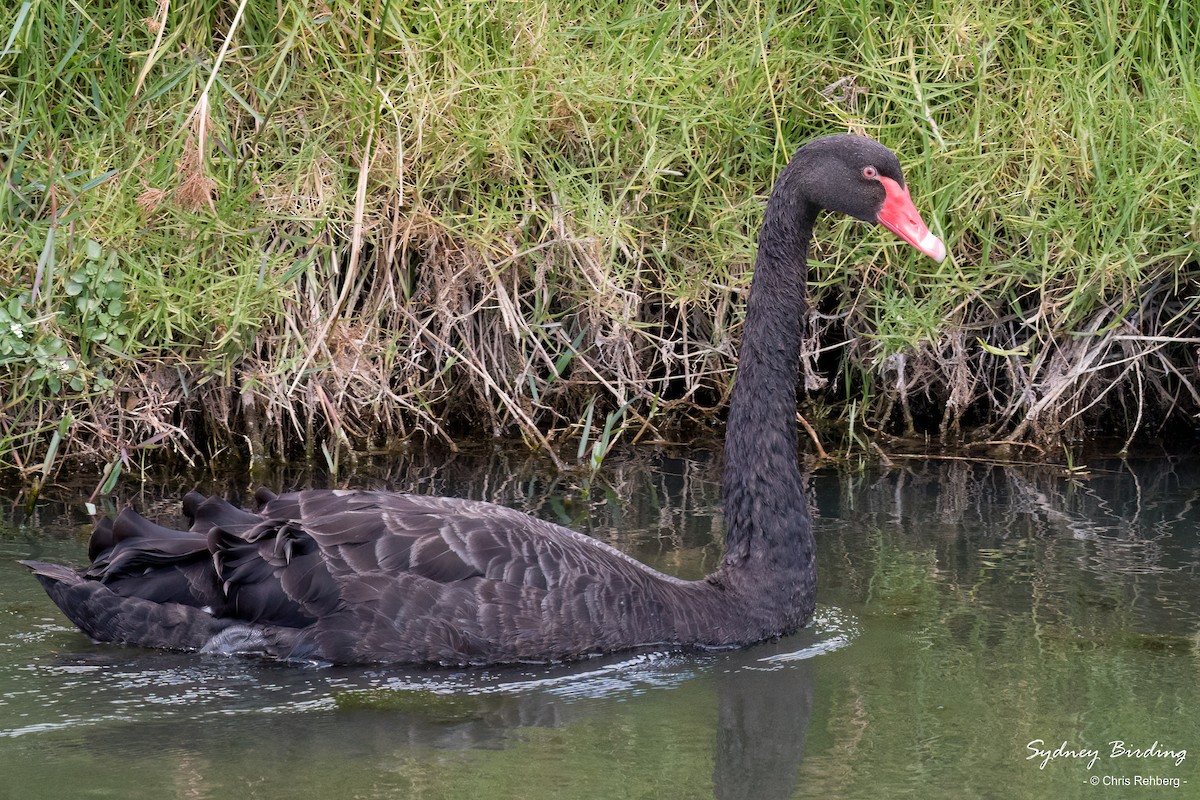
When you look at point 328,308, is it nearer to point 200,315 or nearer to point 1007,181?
point 200,315

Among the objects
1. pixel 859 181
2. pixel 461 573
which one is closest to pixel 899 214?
pixel 859 181

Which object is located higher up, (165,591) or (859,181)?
(859,181)

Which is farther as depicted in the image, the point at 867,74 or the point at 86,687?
the point at 867,74

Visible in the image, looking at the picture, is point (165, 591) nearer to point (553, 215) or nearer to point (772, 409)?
point (772, 409)

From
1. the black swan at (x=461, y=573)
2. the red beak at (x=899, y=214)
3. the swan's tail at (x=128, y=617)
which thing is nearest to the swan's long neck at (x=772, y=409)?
the black swan at (x=461, y=573)

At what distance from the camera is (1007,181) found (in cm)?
662

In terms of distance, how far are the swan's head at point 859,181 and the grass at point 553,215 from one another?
149 cm

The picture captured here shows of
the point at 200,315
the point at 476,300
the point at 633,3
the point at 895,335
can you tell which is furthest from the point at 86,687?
the point at 633,3

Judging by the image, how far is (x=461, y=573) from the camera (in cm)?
450

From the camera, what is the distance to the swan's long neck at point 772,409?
4812 millimetres

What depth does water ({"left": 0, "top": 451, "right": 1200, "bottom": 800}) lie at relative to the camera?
3.67m

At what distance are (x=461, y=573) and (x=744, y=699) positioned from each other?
844 millimetres

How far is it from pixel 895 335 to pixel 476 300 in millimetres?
1676

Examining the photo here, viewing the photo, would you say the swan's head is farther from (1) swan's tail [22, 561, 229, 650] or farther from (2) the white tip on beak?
(1) swan's tail [22, 561, 229, 650]
